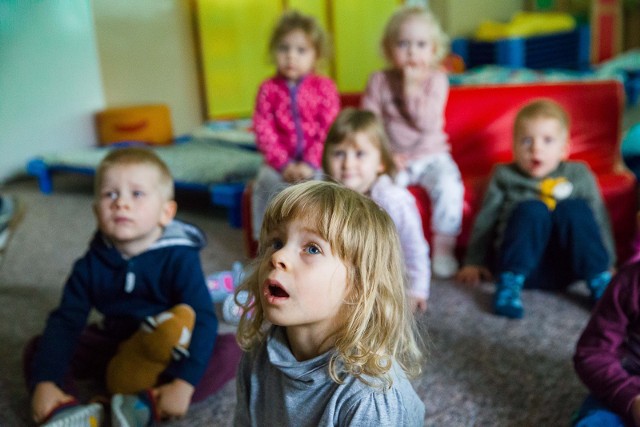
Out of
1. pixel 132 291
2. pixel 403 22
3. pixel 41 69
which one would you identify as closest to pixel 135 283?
pixel 132 291

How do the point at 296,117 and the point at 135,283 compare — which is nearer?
the point at 135,283

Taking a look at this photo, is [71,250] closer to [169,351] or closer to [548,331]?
[169,351]

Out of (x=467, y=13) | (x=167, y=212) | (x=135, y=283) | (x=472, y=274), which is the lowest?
(x=472, y=274)

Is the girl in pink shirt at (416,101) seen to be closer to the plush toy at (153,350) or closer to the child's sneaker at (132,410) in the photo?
the plush toy at (153,350)

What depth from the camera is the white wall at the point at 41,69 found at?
1180mm

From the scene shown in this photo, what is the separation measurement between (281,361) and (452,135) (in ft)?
4.72

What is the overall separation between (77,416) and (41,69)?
26.2 inches

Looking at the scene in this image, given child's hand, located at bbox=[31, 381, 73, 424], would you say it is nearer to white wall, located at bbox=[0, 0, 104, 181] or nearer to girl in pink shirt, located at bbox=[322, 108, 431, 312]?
white wall, located at bbox=[0, 0, 104, 181]

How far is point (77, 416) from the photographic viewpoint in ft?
3.56

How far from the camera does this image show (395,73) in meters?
2.10

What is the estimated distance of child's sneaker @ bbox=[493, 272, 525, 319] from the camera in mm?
1535

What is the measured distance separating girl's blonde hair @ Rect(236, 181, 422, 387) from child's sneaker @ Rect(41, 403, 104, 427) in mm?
495

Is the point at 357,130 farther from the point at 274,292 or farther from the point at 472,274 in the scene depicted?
the point at 274,292

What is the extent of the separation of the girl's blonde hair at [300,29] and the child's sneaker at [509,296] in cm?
91
